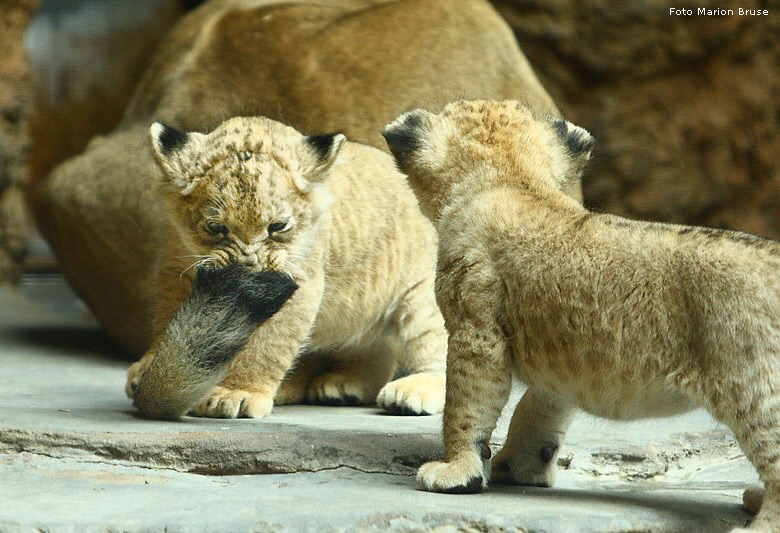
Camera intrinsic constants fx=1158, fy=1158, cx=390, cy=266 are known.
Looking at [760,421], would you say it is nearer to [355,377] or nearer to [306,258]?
[306,258]

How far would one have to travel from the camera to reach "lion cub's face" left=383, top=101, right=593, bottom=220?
4.24 metres

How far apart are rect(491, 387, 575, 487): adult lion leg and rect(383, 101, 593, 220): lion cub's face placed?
2.60 ft

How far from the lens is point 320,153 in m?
5.20

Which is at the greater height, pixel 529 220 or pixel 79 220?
pixel 529 220

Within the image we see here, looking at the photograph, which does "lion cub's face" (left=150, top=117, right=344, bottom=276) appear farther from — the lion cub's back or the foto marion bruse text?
the foto marion bruse text

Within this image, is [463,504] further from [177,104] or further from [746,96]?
[746,96]

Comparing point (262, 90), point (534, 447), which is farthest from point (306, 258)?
point (262, 90)

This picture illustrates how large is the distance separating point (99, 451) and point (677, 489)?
84.2 inches

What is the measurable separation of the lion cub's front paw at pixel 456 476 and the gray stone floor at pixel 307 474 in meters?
0.06

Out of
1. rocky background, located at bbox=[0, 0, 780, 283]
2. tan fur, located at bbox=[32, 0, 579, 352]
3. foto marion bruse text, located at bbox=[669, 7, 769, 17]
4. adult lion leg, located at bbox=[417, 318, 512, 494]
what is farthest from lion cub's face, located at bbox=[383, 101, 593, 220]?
foto marion bruse text, located at bbox=[669, 7, 769, 17]

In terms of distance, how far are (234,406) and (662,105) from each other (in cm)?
561

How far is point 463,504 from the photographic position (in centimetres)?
359

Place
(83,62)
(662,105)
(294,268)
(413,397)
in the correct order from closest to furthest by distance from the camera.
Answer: (294,268) → (413,397) → (662,105) → (83,62)

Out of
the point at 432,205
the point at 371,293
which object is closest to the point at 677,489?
the point at 432,205
